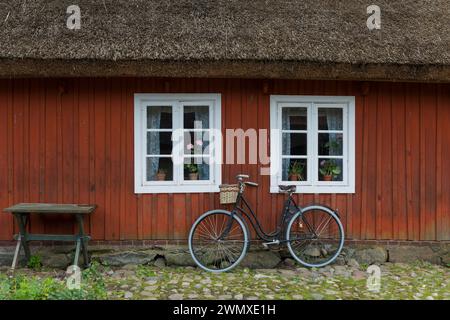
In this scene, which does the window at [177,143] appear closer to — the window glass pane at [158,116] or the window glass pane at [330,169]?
the window glass pane at [158,116]

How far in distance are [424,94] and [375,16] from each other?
4.05 feet

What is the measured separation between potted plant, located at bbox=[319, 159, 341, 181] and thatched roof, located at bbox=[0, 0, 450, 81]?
1.18 meters

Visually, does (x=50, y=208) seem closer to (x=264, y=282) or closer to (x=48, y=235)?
(x=48, y=235)

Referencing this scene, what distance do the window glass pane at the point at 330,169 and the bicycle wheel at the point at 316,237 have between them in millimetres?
486

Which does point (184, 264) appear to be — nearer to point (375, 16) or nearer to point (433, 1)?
point (375, 16)

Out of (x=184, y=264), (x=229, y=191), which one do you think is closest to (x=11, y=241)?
(x=184, y=264)

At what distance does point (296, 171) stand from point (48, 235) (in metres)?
3.21

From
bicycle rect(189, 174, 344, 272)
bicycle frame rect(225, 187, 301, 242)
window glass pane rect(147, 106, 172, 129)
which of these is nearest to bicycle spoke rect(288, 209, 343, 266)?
bicycle rect(189, 174, 344, 272)

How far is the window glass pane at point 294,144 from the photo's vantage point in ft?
18.1

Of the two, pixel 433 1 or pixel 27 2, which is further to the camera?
pixel 433 1

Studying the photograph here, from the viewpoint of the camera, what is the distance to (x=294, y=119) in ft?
18.1

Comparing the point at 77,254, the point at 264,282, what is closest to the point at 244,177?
the point at 264,282

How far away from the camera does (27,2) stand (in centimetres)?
552

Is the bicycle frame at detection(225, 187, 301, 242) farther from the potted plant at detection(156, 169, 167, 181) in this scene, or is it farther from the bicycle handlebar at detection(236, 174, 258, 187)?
the potted plant at detection(156, 169, 167, 181)
